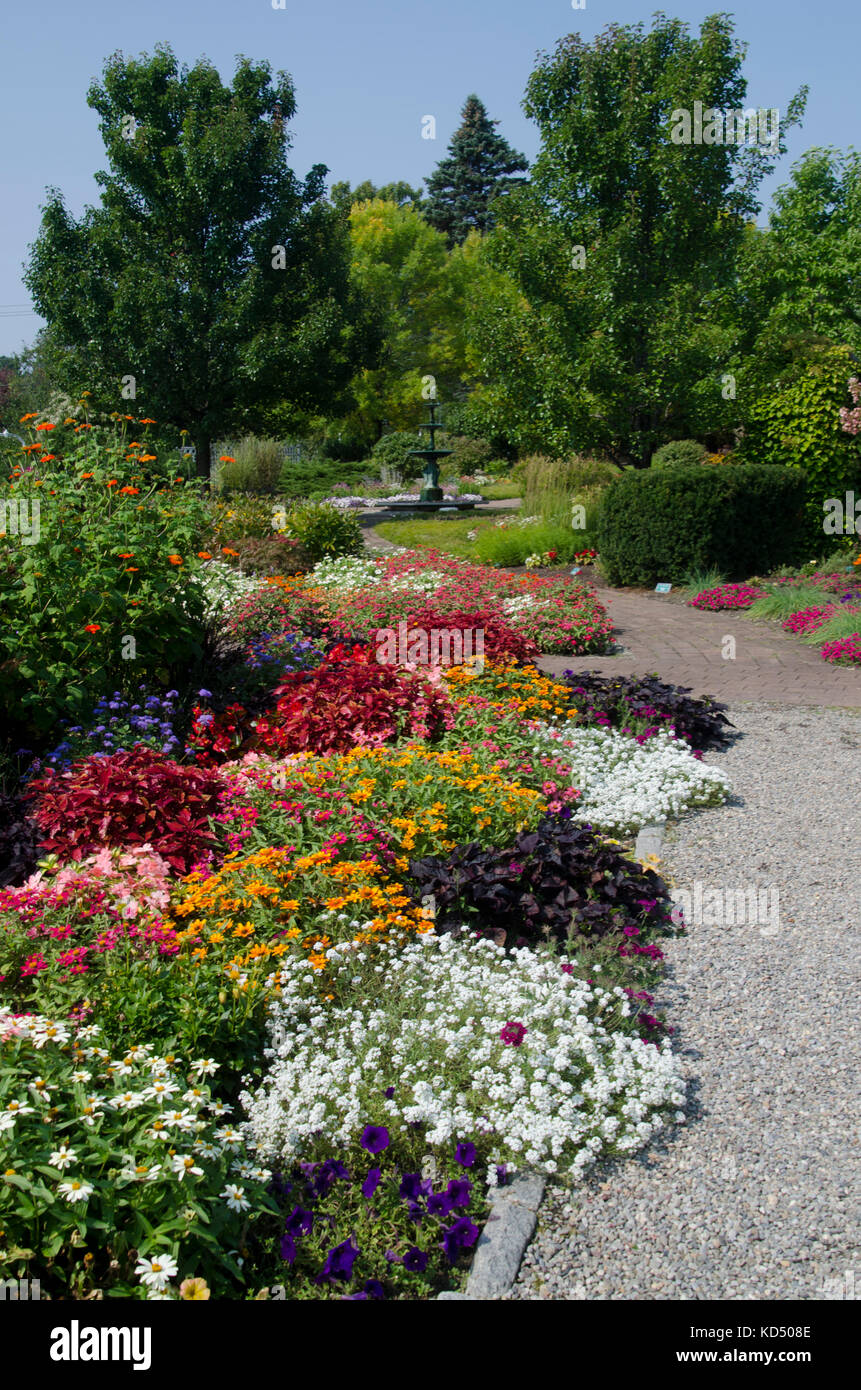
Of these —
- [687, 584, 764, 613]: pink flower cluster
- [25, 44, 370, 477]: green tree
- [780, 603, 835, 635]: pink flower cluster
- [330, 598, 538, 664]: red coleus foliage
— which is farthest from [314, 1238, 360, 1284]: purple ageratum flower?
[25, 44, 370, 477]: green tree

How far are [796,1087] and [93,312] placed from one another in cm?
2059

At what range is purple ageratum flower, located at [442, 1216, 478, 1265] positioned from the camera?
7.79 ft

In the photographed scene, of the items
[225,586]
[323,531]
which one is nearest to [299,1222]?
→ [225,586]

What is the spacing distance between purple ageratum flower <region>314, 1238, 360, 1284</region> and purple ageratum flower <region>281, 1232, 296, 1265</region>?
8 cm

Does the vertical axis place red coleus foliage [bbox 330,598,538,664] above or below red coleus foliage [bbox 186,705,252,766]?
above

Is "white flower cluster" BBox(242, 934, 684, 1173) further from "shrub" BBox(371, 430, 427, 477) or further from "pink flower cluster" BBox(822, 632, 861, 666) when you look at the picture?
"shrub" BBox(371, 430, 427, 477)

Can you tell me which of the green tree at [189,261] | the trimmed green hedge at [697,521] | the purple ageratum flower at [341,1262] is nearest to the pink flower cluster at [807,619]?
the trimmed green hedge at [697,521]

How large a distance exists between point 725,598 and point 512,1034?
8867 millimetres

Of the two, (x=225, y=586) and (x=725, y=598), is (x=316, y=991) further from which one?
(x=725, y=598)

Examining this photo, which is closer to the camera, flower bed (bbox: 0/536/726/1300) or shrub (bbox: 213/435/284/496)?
flower bed (bbox: 0/536/726/1300)

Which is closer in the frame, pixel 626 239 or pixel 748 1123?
pixel 748 1123

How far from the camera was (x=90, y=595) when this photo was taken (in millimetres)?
5043

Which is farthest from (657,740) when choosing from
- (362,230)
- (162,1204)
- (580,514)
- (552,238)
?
(362,230)

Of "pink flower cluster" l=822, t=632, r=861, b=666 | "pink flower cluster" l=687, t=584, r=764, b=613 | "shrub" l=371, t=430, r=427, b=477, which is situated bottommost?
"pink flower cluster" l=822, t=632, r=861, b=666
